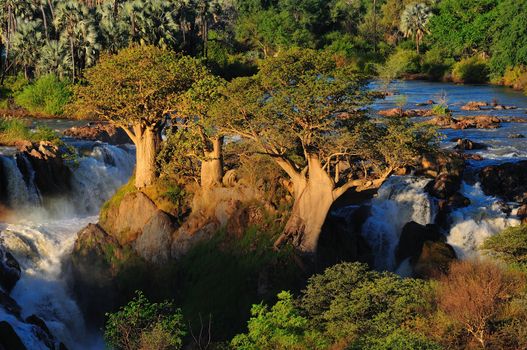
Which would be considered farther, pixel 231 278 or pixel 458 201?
pixel 458 201

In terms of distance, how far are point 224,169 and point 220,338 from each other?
822 cm

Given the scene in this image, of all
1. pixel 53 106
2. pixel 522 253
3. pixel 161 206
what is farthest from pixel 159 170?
pixel 53 106

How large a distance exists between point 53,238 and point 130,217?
396cm

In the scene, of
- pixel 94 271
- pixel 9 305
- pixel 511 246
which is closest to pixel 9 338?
pixel 9 305

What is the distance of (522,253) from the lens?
22.9 metres

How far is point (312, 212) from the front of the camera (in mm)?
24609

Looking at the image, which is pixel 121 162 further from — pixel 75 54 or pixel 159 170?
pixel 75 54

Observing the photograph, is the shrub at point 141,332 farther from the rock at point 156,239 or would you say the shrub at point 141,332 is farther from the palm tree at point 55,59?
the palm tree at point 55,59

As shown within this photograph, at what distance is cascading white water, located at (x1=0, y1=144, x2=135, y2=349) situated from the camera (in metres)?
25.7

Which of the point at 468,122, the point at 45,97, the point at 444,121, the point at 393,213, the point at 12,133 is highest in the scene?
the point at 45,97

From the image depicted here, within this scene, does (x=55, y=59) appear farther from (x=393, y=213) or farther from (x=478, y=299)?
(x=478, y=299)

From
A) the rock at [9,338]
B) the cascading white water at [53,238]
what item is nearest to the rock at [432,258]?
the cascading white water at [53,238]

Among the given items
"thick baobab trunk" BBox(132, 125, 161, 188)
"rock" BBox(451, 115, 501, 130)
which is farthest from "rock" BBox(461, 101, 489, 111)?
"thick baobab trunk" BBox(132, 125, 161, 188)

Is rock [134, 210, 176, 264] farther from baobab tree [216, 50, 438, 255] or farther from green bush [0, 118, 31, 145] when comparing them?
green bush [0, 118, 31, 145]
